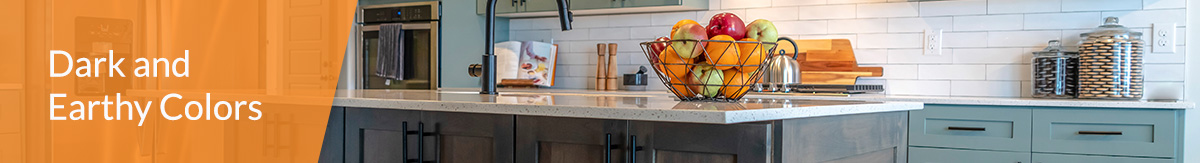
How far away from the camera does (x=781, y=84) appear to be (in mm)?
3637

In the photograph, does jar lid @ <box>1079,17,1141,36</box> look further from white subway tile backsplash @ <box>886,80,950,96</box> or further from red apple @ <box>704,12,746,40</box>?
red apple @ <box>704,12,746,40</box>

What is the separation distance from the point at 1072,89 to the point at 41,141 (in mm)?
4528

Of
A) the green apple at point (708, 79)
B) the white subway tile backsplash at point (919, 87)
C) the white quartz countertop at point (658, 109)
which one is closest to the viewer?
the white quartz countertop at point (658, 109)

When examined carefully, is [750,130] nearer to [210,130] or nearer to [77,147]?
[210,130]

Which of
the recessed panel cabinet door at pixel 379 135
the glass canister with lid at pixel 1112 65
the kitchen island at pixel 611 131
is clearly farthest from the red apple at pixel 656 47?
the glass canister with lid at pixel 1112 65

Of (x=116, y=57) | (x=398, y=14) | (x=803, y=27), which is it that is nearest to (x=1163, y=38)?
(x=803, y=27)

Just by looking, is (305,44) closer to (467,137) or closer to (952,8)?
(952,8)

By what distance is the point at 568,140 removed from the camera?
1696mm

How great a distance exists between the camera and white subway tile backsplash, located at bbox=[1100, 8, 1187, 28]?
133 inches

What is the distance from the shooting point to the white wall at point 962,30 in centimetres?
345

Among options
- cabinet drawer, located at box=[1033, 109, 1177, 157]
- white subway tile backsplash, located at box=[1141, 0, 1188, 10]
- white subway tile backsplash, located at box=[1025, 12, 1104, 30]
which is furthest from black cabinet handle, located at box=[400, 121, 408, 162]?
white subway tile backsplash, located at box=[1141, 0, 1188, 10]

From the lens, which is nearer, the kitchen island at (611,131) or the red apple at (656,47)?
the kitchen island at (611,131)

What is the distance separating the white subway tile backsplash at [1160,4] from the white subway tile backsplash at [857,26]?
88 centimetres

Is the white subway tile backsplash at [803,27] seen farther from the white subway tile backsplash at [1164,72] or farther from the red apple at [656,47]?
the red apple at [656,47]
